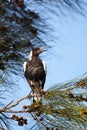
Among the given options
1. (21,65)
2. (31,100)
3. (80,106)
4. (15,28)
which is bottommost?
(21,65)

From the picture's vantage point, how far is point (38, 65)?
2070 millimetres

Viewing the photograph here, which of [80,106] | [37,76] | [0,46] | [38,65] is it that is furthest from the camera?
[38,65]

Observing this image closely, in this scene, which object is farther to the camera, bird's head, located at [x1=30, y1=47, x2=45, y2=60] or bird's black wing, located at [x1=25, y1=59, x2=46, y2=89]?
bird's head, located at [x1=30, y1=47, x2=45, y2=60]

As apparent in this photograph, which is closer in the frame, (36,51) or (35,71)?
(35,71)

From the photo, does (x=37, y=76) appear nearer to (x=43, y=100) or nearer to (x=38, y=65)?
(x=38, y=65)

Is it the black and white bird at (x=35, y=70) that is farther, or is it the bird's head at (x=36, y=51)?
the bird's head at (x=36, y=51)

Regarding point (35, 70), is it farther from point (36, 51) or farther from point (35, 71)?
point (36, 51)

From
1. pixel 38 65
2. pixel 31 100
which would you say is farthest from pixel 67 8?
pixel 31 100

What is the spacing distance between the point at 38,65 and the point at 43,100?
0.80 metres

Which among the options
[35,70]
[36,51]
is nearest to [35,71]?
[35,70]

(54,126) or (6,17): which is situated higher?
(54,126)

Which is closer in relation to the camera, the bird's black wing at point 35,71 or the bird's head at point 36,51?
the bird's black wing at point 35,71

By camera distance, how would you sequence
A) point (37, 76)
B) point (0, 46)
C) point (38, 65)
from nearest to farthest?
1. point (0, 46)
2. point (37, 76)
3. point (38, 65)

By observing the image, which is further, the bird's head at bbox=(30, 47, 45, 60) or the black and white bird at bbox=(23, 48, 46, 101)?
the bird's head at bbox=(30, 47, 45, 60)
